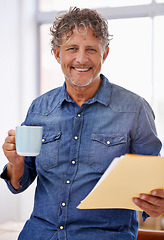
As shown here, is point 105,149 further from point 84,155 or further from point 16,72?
point 16,72

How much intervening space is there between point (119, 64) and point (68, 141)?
8.21 ft

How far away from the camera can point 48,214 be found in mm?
1438

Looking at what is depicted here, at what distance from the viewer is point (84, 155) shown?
1440 mm

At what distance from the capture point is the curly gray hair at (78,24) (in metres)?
1.46

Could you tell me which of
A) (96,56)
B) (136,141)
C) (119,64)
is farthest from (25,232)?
(119,64)

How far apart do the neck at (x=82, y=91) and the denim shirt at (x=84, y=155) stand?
24 mm

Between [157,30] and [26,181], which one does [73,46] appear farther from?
[157,30]

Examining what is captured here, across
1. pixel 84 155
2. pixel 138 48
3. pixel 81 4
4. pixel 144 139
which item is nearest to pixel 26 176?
pixel 84 155

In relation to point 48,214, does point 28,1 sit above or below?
above

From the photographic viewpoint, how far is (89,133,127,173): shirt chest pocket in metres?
1.41

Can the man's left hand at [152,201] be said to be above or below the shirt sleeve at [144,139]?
below

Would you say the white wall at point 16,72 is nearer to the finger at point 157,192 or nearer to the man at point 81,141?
the man at point 81,141

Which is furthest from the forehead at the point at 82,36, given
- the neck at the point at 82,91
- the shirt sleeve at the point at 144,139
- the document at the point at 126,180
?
the document at the point at 126,180

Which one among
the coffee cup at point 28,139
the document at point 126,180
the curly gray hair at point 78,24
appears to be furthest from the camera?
the curly gray hair at point 78,24
